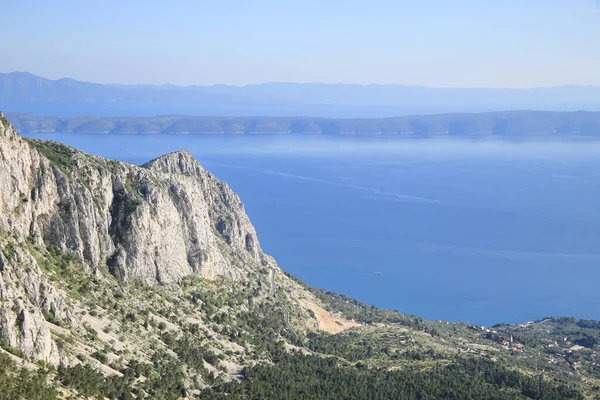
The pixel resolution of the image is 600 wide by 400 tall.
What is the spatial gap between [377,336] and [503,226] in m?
108

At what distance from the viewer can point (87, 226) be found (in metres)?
55.6

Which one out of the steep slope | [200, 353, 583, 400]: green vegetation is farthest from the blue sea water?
[200, 353, 583, 400]: green vegetation

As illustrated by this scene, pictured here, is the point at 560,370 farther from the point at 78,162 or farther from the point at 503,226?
the point at 503,226

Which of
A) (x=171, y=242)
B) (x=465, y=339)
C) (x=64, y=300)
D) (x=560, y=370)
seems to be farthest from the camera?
(x=465, y=339)

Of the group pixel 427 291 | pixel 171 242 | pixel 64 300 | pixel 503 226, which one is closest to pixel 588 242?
pixel 503 226

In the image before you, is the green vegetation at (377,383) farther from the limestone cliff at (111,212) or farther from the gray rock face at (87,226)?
the limestone cliff at (111,212)

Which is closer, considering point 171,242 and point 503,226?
point 171,242

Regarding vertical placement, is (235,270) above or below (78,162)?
below

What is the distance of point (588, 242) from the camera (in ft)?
537

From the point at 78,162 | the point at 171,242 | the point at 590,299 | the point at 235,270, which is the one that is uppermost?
the point at 78,162

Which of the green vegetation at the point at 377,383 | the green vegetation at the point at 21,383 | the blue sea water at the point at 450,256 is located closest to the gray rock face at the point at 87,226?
the green vegetation at the point at 21,383

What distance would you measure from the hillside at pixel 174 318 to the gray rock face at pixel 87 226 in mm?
114

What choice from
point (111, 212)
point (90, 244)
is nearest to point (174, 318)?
point (90, 244)

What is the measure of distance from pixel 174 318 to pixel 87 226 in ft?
33.7
